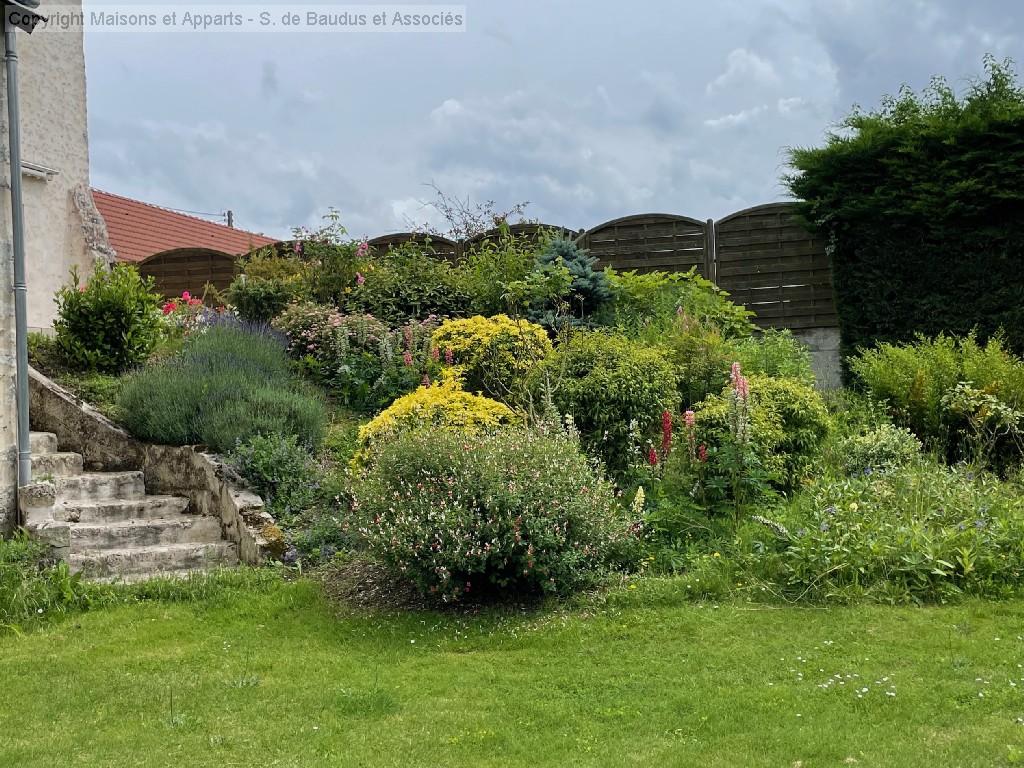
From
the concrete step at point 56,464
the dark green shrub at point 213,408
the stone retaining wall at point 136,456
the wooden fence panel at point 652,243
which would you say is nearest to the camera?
the stone retaining wall at point 136,456

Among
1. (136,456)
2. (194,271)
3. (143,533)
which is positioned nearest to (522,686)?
(143,533)

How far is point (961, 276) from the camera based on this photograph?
1262 centimetres

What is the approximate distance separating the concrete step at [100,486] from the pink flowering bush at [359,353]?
8.22 ft

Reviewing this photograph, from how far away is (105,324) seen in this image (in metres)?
10.2

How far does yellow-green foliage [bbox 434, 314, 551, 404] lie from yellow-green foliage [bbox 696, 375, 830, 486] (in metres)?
2.12

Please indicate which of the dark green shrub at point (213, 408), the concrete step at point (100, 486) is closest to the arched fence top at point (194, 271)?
the dark green shrub at point (213, 408)

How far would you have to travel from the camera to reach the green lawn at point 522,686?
3.91m

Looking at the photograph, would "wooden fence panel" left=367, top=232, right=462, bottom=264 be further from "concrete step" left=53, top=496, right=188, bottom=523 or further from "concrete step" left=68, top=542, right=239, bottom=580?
"concrete step" left=68, top=542, right=239, bottom=580

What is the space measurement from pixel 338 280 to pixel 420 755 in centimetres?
1012

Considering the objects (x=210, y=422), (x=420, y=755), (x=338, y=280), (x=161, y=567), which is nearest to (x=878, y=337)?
(x=338, y=280)

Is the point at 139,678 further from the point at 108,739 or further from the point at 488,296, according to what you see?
the point at 488,296

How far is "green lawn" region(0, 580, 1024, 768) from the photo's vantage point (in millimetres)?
3908

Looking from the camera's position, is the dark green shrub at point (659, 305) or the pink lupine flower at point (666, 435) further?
the dark green shrub at point (659, 305)

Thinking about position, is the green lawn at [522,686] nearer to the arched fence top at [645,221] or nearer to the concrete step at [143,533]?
the concrete step at [143,533]
